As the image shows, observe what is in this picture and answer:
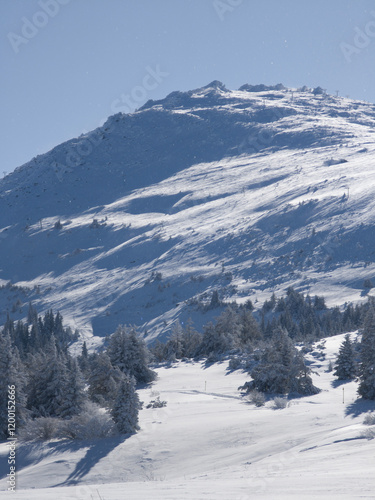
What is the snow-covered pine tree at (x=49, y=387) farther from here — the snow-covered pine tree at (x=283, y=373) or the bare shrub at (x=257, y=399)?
the snow-covered pine tree at (x=283, y=373)

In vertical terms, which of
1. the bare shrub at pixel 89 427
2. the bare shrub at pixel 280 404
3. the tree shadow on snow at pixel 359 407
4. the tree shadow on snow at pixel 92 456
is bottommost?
the tree shadow on snow at pixel 359 407

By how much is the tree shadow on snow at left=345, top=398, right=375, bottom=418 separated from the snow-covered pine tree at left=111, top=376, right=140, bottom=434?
26.8ft

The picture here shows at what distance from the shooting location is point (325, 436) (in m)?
15.4

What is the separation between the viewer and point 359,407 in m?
20.2

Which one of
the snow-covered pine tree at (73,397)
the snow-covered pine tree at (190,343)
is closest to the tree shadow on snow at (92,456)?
the snow-covered pine tree at (73,397)

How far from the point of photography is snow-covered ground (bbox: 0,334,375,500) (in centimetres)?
1005

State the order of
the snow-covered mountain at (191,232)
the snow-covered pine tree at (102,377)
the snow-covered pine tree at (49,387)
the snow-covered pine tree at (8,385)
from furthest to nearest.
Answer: the snow-covered mountain at (191,232)
the snow-covered pine tree at (102,377)
the snow-covered pine tree at (49,387)
the snow-covered pine tree at (8,385)

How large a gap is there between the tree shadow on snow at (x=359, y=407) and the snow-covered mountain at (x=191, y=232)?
177 ft

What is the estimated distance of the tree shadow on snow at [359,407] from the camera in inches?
751

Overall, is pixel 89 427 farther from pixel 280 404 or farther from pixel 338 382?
pixel 338 382

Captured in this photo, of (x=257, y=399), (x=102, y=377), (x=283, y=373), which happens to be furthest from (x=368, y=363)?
(x=102, y=377)

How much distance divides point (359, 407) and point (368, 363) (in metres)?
2.81

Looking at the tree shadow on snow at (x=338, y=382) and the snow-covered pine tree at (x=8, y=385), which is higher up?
the snow-covered pine tree at (x=8, y=385)

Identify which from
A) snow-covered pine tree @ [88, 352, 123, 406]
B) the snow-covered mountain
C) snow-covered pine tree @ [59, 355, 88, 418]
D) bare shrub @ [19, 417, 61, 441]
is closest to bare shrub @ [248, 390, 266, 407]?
snow-covered pine tree @ [59, 355, 88, 418]
